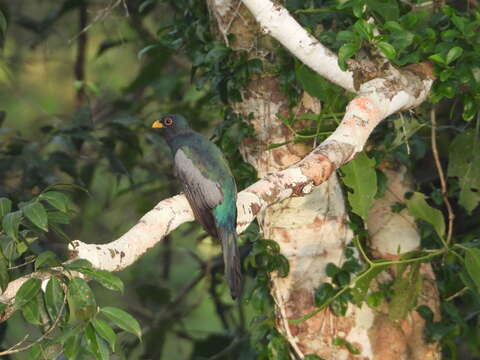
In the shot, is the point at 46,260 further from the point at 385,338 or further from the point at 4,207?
the point at 385,338

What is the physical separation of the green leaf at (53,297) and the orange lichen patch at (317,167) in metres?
1.03

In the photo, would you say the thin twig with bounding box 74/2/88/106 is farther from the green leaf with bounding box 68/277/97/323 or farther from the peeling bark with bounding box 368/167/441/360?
the green leaf with bounding box 68/277/97/323

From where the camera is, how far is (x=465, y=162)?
3.86 meters

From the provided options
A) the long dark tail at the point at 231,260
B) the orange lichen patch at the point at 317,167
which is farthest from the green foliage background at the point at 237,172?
the orange lichen patch at the point at 317,167

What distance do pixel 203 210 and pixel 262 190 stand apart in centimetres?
68

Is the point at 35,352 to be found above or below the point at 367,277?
above

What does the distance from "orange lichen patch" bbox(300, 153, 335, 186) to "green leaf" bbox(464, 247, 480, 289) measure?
78 cm

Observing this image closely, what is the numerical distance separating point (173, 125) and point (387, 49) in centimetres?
173

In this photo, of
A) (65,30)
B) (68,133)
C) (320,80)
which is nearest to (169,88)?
(68,133)

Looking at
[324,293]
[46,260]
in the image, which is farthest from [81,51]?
[46,260]

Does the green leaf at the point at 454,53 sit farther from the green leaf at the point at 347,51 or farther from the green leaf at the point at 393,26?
the green leaf at the point at 347,51

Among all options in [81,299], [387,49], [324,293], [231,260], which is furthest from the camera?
[324,293]

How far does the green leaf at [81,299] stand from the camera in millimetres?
2232

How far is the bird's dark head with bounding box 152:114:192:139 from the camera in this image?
4.57 metres
